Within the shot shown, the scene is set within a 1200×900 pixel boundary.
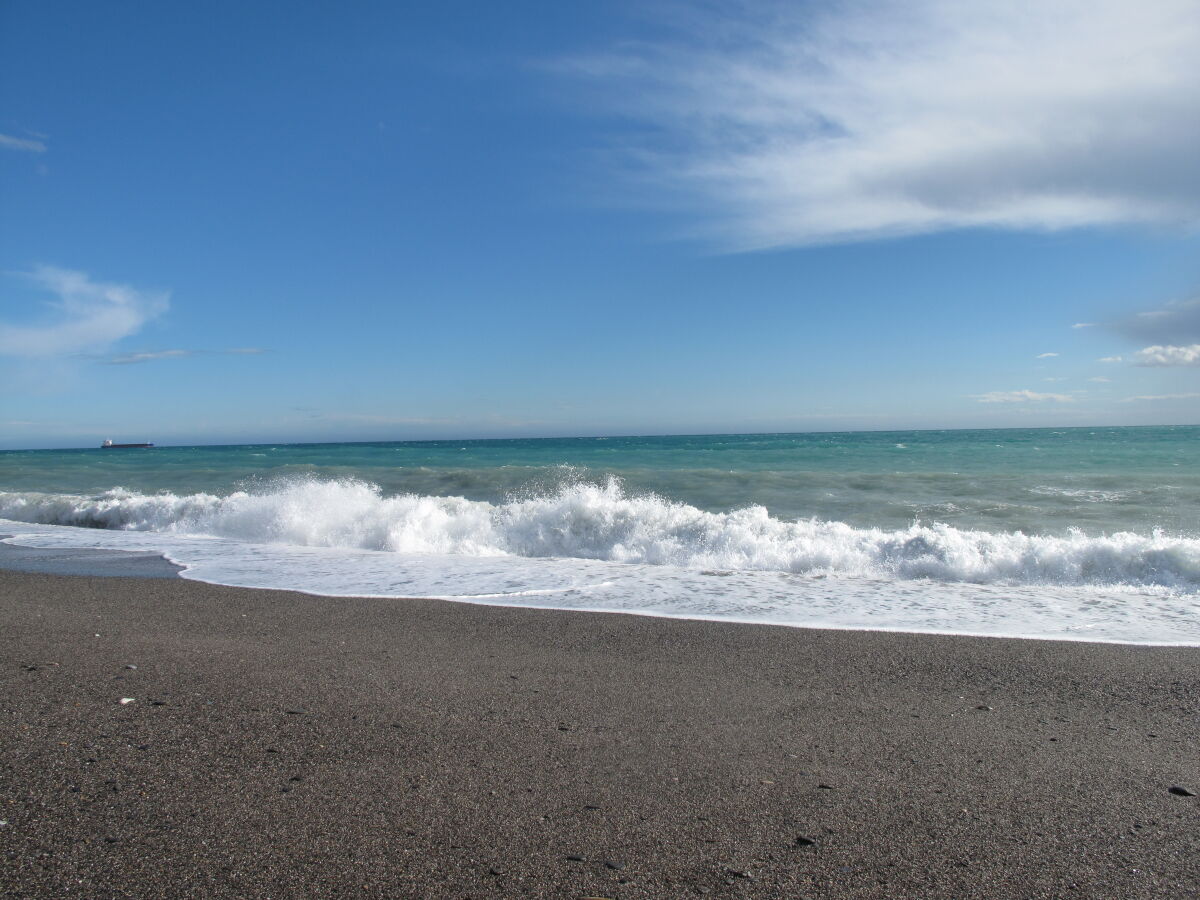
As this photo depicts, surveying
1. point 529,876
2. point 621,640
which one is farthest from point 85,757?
point 621,640

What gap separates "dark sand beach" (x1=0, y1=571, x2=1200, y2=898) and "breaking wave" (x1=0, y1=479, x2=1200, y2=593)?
11.3 ft

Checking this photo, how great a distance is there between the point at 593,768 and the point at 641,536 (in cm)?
827

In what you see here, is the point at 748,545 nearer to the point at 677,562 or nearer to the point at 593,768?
the point at 677,562

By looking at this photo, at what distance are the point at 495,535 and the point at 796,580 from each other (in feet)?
17.5

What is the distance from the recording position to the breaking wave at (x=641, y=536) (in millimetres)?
8656

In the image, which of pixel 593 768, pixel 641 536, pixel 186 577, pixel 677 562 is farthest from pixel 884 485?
pixel 593 768

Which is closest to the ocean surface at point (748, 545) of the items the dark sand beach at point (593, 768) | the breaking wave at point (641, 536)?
the breaking wave at point (641, 536)

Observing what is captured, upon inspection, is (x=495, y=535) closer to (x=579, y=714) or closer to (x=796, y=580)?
(x=796, y=580)

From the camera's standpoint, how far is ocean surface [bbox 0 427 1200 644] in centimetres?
715

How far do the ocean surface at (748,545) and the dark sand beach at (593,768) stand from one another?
1.60 meters

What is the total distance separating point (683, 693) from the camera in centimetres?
439

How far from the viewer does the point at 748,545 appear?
33.6ft

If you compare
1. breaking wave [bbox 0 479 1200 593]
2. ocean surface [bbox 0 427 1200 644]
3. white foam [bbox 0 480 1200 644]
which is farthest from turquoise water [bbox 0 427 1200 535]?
white foam [bbox 0 480 1200 644]

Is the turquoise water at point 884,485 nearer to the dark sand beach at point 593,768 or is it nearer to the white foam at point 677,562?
the white foam at point 677,562
